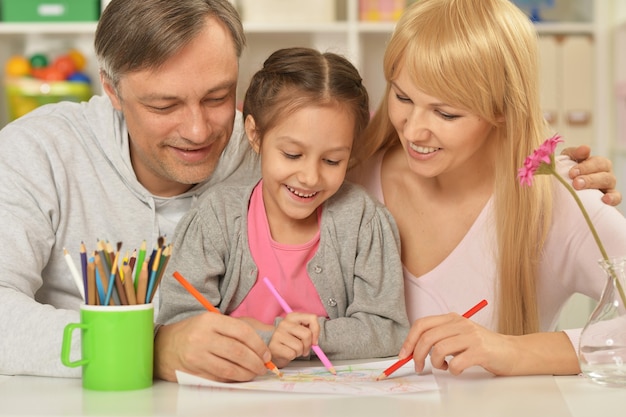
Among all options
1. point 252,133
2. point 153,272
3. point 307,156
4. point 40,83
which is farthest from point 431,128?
point 40,83

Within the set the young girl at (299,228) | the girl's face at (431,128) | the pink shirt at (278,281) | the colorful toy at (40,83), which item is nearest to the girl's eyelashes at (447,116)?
the girl's face at (431,128)

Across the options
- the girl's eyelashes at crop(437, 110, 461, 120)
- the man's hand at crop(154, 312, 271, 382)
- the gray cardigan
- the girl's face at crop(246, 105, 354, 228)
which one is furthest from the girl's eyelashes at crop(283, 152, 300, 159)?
the man's hand at crop(154, 312, 271, 382)

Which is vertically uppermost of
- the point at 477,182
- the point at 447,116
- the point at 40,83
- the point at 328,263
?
the point at 40,83

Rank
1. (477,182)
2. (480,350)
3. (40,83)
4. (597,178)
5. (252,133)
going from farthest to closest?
1. (40,83)
2. (477,182)
3. (252,133)
4. (597,178)
5. (480,350)

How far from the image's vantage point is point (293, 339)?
3.81 feet

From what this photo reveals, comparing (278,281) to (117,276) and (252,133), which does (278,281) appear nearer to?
(252,133)

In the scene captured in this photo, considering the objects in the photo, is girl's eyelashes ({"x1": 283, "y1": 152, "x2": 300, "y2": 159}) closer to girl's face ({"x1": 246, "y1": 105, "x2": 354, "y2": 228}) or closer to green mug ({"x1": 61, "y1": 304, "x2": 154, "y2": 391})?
girl's face ({"x1": 246, "y1": 105, "x2": 354, "y2": 228})

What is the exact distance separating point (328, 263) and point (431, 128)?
267mm

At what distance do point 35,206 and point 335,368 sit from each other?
585 millimetres

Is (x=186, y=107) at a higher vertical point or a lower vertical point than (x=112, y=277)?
higher

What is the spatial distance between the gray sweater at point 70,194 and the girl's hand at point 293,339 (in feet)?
1.40

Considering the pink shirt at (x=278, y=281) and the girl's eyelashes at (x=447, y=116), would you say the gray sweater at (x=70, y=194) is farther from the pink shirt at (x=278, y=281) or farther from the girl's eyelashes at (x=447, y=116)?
the girl's eyelashes at (x=447, y=116)

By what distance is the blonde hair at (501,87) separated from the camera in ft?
4.43

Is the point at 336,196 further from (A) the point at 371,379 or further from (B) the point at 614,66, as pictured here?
(B) the point at 614,66
